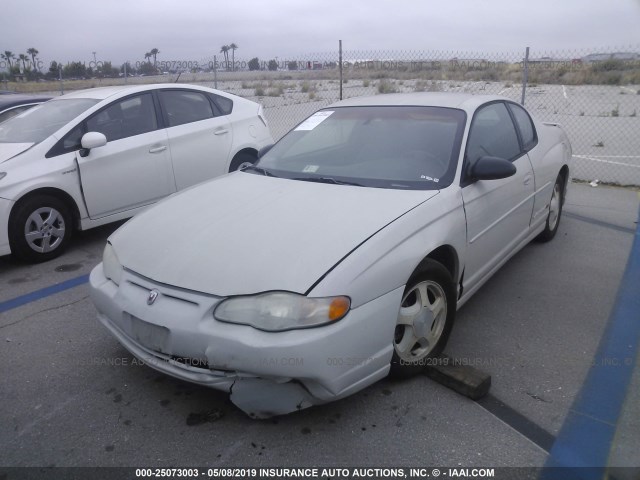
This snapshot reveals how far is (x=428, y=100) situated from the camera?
4027 millimetres

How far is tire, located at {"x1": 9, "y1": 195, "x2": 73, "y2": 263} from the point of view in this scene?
469 centimetres

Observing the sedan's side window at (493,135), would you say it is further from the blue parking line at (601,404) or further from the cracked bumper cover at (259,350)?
the cracked bumper cover at (259,350)

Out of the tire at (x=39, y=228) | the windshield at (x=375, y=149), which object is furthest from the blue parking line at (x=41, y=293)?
the windshield at (x=375, y=149)

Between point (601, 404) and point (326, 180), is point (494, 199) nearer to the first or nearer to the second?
point (326, 180)

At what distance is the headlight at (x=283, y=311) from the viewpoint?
7.62ft

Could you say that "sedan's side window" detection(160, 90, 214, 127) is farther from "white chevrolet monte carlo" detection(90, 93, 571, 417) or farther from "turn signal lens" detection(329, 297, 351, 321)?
"turn signal lens" detection(329, 297, 351, 321)

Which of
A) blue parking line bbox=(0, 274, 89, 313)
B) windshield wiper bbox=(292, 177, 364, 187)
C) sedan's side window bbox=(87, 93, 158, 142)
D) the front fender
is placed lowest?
blue parking line bbox=(0, 274, 89, 313)

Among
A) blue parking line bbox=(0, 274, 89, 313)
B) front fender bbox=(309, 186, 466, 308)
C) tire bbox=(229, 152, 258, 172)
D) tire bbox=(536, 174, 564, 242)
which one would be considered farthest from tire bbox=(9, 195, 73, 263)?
tire bbox=(536, 174, 564, 242)

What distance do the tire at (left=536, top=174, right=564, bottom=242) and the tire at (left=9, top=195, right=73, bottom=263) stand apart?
4559 millimetres

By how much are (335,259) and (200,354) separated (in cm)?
74

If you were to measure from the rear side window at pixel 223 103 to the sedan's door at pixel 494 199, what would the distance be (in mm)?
3366

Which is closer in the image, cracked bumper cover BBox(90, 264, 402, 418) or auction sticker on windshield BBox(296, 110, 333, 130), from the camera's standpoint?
cracked bumper cover BBox(90, 264, 402, 418)

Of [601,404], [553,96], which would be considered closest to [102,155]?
[601,404]

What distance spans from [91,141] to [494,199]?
360 cm
